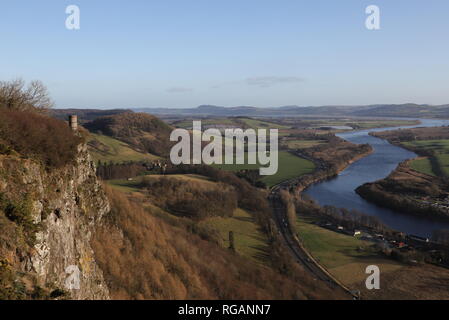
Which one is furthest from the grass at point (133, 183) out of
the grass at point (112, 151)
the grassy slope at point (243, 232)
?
the grass at point (112, 151)

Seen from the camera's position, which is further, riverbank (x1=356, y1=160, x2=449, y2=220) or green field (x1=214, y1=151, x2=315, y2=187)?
green field (x1=214, y1=151, x2=315, y2=187)

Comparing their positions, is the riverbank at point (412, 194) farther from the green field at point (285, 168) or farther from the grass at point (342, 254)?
the grass at point (342, 254)

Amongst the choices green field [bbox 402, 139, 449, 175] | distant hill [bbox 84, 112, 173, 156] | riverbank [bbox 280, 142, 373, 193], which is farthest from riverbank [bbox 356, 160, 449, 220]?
distant hill [bbox 84, 112, 173, 156]

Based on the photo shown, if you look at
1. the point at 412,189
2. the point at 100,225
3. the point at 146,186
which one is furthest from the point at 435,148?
the point at 100,225

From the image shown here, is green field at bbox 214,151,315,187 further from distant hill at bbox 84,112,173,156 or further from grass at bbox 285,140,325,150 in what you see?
distant hill at bbox 84,112,173,156

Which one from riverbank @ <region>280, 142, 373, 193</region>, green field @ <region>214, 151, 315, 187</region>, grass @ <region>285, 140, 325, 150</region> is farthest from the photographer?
grass @ <region>285, 140, 325, 150</region>

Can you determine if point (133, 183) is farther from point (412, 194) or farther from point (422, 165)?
point (422, 165)

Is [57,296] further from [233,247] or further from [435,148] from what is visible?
[435,148]
